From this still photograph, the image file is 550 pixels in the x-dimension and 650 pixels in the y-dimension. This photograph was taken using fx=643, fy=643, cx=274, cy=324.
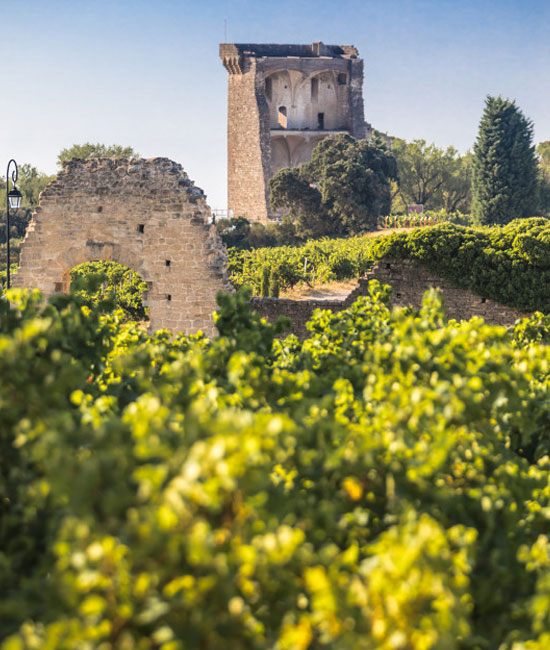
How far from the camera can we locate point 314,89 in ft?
158

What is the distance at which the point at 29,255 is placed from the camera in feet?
34.2

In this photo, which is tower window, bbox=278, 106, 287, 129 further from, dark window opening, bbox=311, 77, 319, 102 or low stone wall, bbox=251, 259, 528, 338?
low stone wall, bbox=251, 259, 528, 338

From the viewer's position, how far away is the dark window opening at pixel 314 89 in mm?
47844

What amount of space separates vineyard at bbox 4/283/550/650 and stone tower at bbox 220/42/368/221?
38188 mm

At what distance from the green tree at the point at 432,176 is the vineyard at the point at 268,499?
4457cm

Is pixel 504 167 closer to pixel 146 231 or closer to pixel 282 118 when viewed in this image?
pixel 282 118

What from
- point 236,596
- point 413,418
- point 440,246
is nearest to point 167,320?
point 440,246

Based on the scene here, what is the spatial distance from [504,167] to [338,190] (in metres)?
9.73

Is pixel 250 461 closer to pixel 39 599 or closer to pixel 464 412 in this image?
pixel 39 599

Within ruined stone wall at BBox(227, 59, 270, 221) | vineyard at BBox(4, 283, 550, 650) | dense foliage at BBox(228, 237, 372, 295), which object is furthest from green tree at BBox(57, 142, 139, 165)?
vineyard at BBox(4, 283, 550, 650)

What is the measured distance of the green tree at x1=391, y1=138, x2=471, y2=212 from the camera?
46.6m

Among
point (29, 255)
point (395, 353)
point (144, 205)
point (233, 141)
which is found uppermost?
point (233, 141)

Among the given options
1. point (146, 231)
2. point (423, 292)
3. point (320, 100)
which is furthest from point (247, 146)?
point (146, 231)

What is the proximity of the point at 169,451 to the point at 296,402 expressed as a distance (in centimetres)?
165
